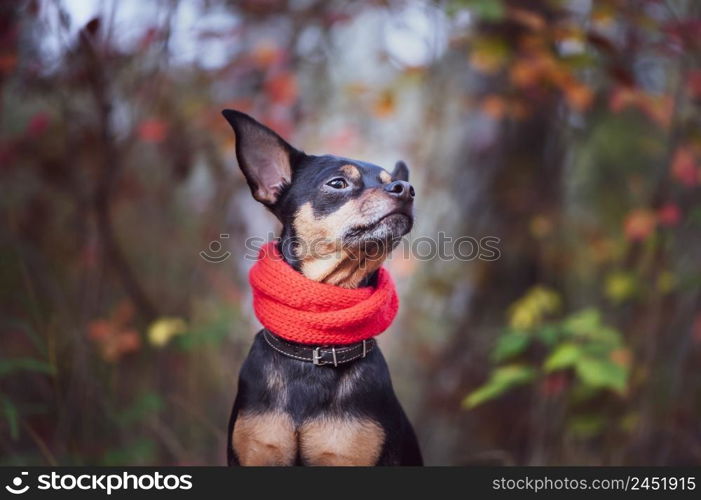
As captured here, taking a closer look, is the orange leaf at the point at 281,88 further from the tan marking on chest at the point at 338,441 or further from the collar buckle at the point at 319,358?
the tan marking on chest at the point at 338,441

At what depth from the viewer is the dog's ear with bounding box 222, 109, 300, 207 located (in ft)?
7.11

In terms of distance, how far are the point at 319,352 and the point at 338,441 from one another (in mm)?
280

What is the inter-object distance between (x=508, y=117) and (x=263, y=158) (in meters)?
3.99

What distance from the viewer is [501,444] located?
5.44 meters

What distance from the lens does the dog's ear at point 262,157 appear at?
7.11 ft

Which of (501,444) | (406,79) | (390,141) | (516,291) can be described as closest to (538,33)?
(406,79)

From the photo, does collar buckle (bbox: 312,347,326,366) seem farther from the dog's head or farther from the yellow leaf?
the yellow leaf

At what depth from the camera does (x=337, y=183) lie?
2238mm

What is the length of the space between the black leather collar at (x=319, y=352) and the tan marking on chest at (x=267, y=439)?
19cm

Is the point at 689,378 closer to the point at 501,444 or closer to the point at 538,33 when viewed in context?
the point at 501,444
